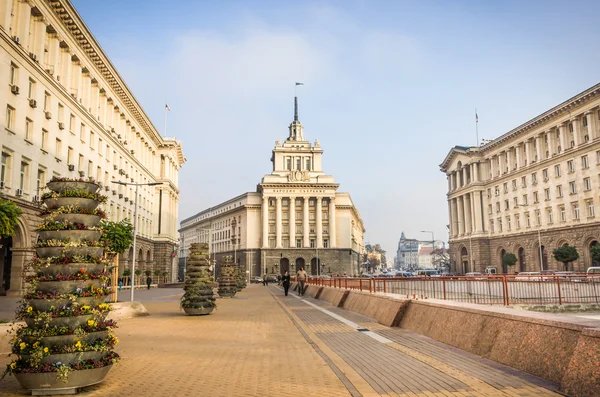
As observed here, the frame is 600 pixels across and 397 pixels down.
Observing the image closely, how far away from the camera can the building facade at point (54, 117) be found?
29938 millimetres

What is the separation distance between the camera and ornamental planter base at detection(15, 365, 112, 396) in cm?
701

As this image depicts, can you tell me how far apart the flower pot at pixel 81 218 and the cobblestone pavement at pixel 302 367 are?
→ 8.59 feet

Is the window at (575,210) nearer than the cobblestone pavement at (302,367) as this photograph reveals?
No

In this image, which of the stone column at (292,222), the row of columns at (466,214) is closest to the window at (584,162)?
the row of columns at (466,214)

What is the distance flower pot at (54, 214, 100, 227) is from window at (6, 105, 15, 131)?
2605 centimetres

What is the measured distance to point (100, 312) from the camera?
7.86 metres

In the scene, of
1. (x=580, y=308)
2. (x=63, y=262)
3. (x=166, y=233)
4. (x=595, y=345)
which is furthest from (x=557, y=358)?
(x=166, y=233)

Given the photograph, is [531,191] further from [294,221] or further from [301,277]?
[301,277]

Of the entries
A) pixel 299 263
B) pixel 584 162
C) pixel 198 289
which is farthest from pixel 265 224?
pixel 198 289

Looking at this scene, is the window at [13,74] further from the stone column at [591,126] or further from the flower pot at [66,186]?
the stone column at [591,126]

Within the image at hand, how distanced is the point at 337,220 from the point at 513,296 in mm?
97147

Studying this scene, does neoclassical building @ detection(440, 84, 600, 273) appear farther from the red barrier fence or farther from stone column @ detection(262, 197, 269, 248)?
the red barrier fence

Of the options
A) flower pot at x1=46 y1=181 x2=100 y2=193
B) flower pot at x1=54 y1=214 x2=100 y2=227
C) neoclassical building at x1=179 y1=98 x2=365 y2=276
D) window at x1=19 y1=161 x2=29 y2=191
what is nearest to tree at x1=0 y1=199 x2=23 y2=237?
flower pot at x1=46 y1=181 x2=100 y2=193

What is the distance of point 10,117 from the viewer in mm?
30109
